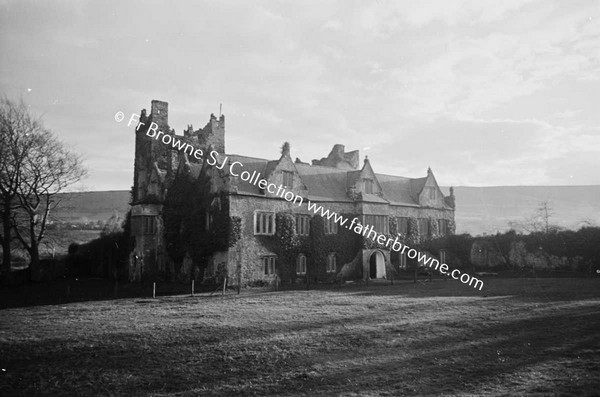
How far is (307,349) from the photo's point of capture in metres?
13.6

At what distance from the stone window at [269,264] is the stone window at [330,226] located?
603 cm

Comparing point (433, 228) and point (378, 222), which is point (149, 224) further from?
point (433, 228)

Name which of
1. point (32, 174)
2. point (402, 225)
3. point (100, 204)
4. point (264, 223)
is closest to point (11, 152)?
point (32, 174)

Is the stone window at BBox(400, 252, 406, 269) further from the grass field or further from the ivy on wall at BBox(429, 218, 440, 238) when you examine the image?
the grass field

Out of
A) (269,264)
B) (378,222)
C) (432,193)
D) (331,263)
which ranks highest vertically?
(432,193)

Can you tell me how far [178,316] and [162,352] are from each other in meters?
5.77

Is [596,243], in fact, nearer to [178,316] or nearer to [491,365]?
[491,365]

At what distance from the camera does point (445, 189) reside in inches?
5049

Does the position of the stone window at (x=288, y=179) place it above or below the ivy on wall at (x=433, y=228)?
above

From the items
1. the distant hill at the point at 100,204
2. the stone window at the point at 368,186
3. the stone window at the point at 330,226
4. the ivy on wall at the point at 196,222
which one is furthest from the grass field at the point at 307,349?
the distant hill at the point at 100,204

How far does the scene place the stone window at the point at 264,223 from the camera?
33.7 meters

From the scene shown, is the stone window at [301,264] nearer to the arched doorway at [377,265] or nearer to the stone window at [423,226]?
the arched doorway at [377,265]

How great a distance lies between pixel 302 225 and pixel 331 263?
4521 millimetres

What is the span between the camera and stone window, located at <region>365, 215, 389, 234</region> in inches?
1572
